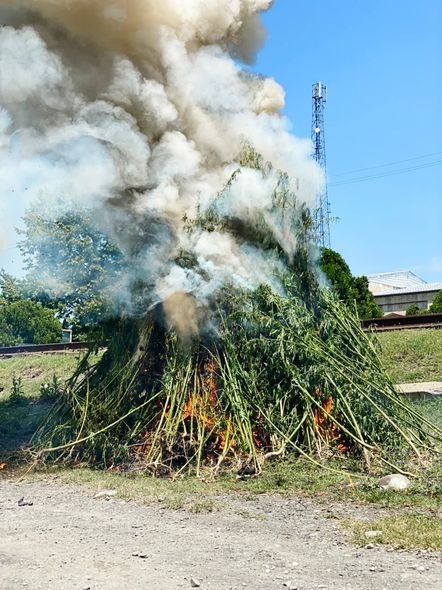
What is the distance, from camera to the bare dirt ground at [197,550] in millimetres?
4012

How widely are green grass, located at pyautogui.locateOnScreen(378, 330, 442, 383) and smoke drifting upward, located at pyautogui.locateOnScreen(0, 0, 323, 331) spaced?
604 cm

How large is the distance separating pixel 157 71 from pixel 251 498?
455 cm

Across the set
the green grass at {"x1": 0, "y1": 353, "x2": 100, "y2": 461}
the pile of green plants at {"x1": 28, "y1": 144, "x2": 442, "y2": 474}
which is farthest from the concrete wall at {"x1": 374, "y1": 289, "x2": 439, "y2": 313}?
the pile of green plants at {"x1": 28, "y1": 144, "x2": 442, "y2": 474}

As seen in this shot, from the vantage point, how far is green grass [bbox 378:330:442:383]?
43.3 feet

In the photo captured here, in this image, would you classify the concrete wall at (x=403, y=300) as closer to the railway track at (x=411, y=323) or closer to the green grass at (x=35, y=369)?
the railway track at (x=411, y=323)

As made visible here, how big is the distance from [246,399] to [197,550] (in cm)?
283

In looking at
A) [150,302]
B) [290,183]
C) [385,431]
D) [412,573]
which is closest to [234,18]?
[290,183]

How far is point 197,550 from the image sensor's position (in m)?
4.65

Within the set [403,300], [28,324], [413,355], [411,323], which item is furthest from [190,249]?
[403,300]

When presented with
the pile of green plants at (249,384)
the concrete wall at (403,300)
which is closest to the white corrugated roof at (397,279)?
the concrete wall at (403,300)

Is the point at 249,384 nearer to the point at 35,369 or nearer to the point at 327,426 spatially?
the point at 327,426

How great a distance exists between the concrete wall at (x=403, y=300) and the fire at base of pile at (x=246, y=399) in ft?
146

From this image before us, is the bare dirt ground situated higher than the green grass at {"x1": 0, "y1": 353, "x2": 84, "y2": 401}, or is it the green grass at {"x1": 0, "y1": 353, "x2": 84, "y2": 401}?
the green grass at {"x1": 0, "y1": 353, "x2": 84, "y2": 401}

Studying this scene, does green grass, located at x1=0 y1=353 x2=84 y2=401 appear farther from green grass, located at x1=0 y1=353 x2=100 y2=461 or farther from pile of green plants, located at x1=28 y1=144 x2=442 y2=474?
pile of green plants, located at x1=28 y1=144 x2=442 y2=474
